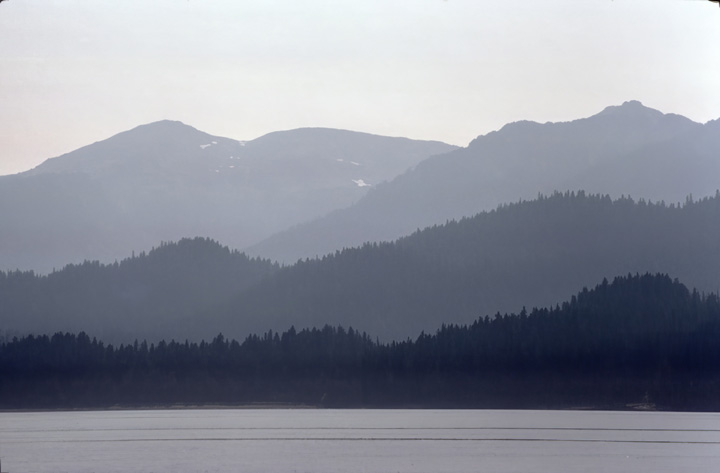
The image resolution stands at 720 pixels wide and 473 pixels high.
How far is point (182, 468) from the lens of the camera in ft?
242

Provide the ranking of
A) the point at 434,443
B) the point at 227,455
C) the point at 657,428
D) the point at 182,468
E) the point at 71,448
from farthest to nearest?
1. the point at 657,428
2. the point at 434,443
3. the point at 71,448
4. the point at 227,455
5. the point at 182,468

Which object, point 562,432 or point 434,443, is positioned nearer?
point 434,443

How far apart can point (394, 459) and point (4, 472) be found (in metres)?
28.5

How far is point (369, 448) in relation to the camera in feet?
336

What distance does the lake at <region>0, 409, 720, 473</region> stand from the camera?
76750 mm

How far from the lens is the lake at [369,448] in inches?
3022

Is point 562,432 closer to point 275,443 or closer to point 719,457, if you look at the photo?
point 275,443

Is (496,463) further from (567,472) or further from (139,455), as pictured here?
(139,455)

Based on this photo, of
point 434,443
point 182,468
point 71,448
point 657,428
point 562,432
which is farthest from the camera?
point 657,428

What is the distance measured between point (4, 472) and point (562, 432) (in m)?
83.3

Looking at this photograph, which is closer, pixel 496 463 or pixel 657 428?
pixel 496 463

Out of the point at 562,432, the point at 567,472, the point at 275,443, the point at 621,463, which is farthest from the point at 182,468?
the point at 562,432

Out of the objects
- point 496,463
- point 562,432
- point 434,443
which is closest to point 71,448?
point 434,443

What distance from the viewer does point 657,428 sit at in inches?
5822
